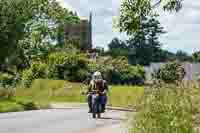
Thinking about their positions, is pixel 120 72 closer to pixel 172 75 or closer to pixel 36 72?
pixel 36 72

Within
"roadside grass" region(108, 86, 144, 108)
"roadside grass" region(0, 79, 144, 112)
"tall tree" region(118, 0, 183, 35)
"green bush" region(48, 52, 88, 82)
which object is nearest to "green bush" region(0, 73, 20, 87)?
"roadside grass" region(0, 79, 144, 112)

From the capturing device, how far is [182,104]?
476 inches

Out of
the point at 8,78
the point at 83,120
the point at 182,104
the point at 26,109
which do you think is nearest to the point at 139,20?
the point at 182,104

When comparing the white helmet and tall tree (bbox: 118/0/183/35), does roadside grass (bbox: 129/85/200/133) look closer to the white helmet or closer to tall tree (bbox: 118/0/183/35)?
tall tree (bbox: 118/0/183/35)

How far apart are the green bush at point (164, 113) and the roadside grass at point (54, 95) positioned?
18.2 m

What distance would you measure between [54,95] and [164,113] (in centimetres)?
3285

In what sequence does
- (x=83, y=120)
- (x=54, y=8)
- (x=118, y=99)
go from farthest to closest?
1. (x=54, y=8)
2. (x=118, y=99)
3. (x=83, y=120)

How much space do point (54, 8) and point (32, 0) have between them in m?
3.68

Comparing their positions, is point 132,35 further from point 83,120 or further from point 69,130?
point 83,120

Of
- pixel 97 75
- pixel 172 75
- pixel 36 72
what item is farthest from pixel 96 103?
pixel 36 72

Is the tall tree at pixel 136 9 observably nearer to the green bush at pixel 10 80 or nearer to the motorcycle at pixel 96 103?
the motorcycle at pixel 96 103

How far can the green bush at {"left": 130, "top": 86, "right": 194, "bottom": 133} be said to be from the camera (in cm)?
1178

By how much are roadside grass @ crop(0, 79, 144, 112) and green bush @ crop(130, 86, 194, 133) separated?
18190mm

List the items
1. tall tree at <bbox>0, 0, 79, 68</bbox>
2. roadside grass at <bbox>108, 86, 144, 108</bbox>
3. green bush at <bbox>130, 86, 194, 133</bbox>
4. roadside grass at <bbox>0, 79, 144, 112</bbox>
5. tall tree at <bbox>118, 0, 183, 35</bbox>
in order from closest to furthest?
tall tree at <bbox>118, 0, 183, 35</bbox> < green bush at <bbox>130, 86, 194, 133</bbox> < roadside grass at <bbox>0, 79, 144, 112</bbox> < roadside grass at <bbox>108, 86, 144, 108</bbox> < tall tree at <bbox>0, 0, 79, 68</bbox>
